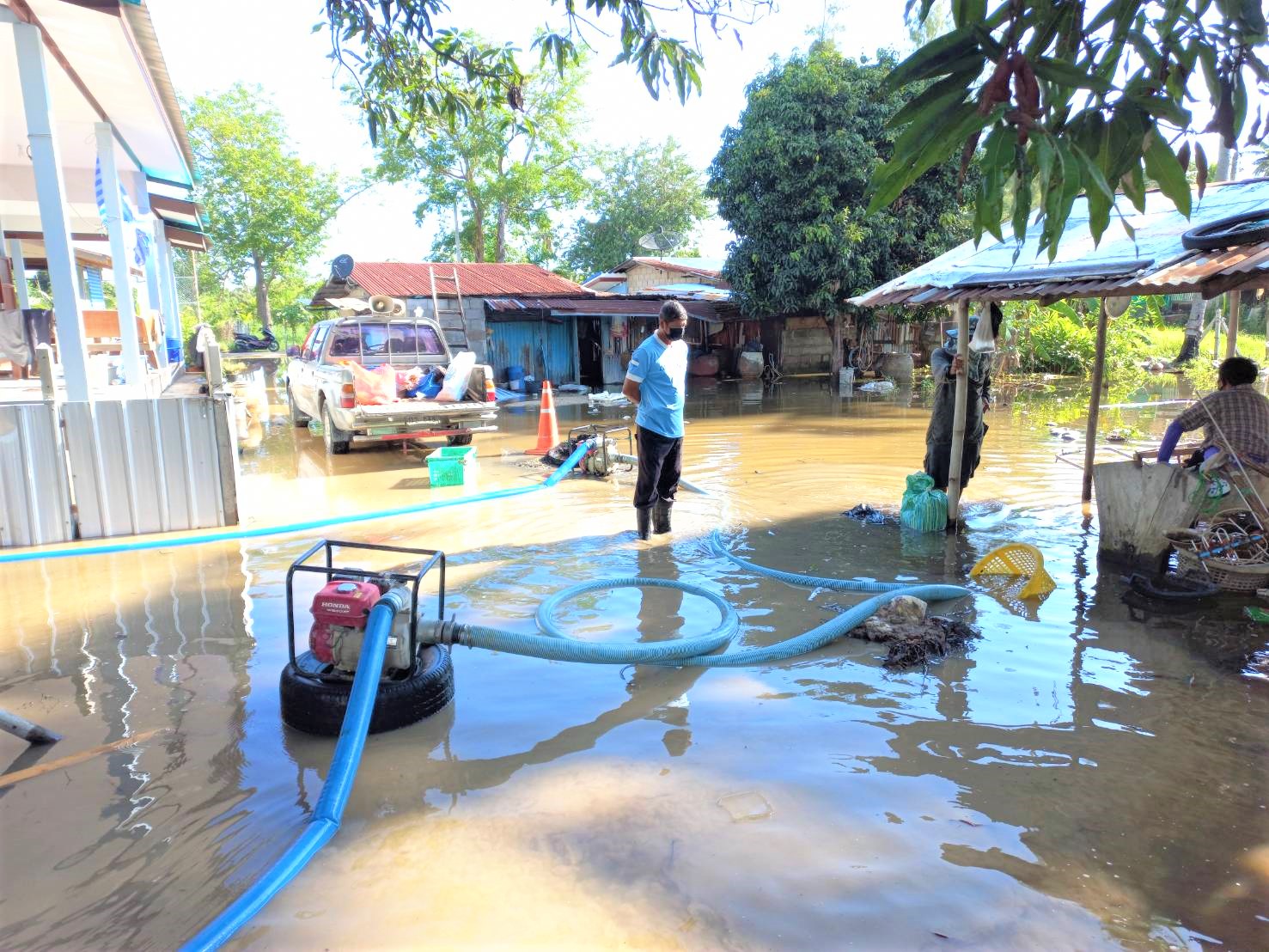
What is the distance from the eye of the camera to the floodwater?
2445mm

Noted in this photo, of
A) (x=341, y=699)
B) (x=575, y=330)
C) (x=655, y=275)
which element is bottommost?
(x=341, y=699)

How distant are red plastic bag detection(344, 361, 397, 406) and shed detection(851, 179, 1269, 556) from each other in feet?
20.5

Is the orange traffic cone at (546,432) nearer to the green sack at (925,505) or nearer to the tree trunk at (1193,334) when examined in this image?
the green sack at (925,505)

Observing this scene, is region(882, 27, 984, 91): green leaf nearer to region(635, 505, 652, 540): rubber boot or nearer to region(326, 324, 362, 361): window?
region(635, 505, 652, 540): rubber boot

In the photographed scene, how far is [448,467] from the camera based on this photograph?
923 centimetres

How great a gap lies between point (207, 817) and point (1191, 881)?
11.3 ft

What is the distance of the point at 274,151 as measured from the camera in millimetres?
33562

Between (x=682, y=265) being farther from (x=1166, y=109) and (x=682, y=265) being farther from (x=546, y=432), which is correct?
(x=1166, y=109)

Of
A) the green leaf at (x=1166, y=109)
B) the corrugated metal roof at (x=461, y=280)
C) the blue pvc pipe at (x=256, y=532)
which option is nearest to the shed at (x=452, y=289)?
the corrugated metal roof at (x=461, y=280)

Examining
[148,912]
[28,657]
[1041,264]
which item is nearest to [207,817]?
[148,912]

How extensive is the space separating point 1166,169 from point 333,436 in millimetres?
11094

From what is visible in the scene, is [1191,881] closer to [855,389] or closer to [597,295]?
[855,389]

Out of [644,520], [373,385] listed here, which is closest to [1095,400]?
[644,520]

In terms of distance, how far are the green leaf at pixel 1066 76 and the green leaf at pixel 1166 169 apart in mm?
162
